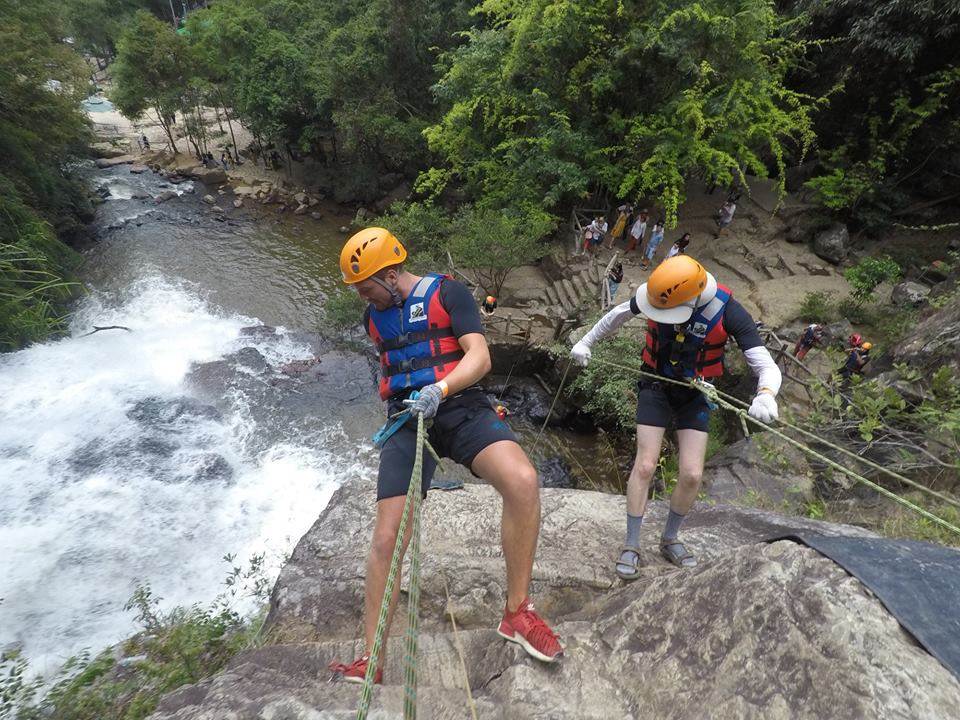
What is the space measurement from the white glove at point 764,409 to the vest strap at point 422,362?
168 centimetres

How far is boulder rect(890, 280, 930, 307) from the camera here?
966 cm

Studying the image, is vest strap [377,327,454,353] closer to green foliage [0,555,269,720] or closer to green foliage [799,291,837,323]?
green foliage [0,555,269,720]

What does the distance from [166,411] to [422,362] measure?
876cm

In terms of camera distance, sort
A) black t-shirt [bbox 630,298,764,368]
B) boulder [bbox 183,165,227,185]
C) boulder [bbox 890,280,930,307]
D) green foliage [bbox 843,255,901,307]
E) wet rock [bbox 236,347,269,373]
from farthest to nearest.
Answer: boulder [bbox 183,165,227,185] → wet rock [bbox 236,347,269,373] → green foliage [bbox 843,255,901,307] → boulder [bbox 890,280,930,307] → black t-shirt [bbox 630,298,764,368]

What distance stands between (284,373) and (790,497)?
9.99 meters

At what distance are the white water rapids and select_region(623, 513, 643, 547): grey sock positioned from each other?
16.8ft

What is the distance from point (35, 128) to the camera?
13742 mm

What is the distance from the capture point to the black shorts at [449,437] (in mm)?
2533

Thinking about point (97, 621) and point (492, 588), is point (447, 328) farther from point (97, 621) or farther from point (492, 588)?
point (97, 621)

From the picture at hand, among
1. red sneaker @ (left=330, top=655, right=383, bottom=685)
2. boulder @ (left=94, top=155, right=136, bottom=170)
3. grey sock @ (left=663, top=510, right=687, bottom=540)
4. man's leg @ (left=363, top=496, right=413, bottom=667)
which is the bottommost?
grey sock @ (left=663, top=510, right=687, bottom=540)

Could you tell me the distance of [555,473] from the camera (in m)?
9.09

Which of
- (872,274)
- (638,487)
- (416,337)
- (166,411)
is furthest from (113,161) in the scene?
(872,274)

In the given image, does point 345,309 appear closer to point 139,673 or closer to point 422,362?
point 139,673

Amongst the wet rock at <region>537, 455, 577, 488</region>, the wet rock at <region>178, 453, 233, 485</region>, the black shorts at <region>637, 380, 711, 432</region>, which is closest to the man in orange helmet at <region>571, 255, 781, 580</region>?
the black shorts at <region>637, 380, 711, 432</region>
